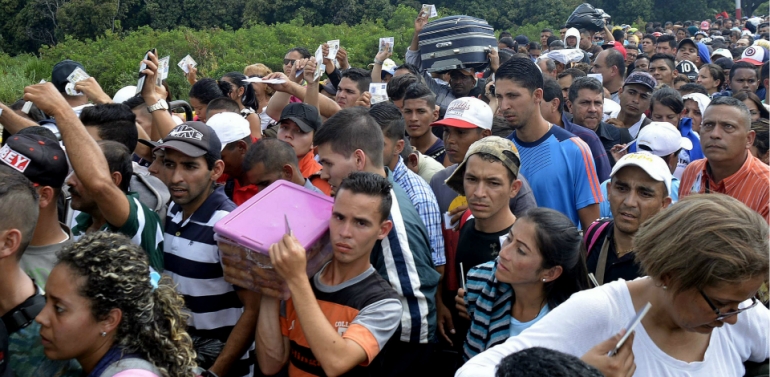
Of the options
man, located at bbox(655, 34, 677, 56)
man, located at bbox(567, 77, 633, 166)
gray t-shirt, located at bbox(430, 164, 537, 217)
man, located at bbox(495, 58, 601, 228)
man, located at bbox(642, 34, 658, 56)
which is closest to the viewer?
gray t-shirt, located at bbox(430, 164, 537, 217)

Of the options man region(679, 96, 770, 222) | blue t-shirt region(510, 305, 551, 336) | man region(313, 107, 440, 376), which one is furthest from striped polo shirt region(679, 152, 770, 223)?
man region(313, 107, 440, 376)

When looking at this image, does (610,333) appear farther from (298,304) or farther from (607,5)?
(607,5)

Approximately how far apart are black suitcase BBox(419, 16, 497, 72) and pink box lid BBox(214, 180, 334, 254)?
4.46m

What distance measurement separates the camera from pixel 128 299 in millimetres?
2461

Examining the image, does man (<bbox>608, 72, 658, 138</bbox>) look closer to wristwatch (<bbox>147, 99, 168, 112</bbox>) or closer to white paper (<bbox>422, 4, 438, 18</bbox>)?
white paper (<bbox>422, 4, 438, 18</bbox>)

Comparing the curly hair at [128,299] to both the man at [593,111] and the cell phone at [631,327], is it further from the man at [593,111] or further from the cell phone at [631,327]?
the man at [593,111]

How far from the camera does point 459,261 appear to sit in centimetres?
381

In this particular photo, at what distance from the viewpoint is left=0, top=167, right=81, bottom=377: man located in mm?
2598

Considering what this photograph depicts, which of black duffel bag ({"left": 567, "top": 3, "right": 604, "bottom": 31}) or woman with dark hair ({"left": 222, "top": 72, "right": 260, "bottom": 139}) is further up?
woman with dark hair ({"left": 222, "top": 72, "right": 260, "bottom": 139})

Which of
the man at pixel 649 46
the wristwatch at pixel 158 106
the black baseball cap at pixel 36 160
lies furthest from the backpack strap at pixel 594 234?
the man at pixel 649 46

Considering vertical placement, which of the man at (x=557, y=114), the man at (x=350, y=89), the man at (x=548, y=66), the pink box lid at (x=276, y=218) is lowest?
the man at (x=548, y=66)

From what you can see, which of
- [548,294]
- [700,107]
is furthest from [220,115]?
[700,107]

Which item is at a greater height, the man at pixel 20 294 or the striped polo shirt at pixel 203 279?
the man at pixel 20 294

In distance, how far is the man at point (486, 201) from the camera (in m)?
3.68
